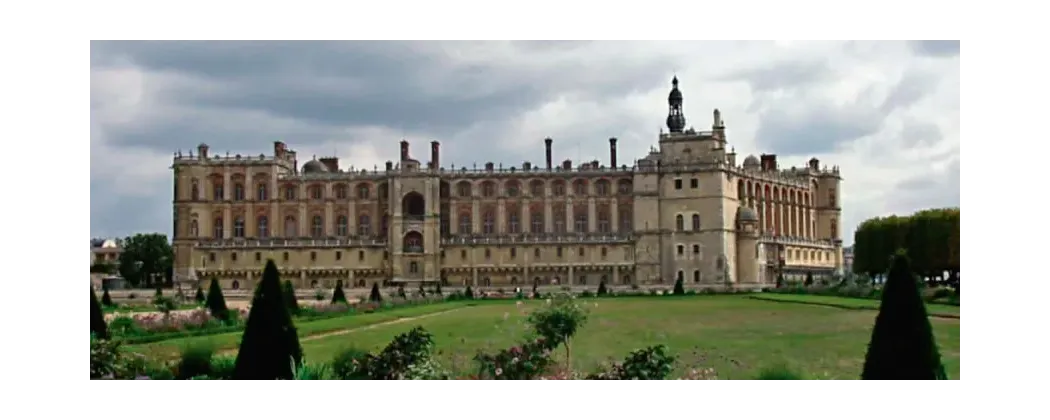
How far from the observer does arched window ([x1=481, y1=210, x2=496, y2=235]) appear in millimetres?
67875

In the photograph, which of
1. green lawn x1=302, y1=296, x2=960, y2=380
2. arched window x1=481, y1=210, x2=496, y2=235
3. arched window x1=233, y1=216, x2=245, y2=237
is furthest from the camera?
arched window x1=481, y1=210, x2=496, y2=235

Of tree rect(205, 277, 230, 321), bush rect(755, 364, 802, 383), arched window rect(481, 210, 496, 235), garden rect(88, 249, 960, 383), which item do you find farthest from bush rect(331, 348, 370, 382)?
arched window rect(481, 210, 496, 235)

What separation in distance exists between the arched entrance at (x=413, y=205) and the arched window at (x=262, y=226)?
26.2 ft

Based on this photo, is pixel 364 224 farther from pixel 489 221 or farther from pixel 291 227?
pixel 489 221

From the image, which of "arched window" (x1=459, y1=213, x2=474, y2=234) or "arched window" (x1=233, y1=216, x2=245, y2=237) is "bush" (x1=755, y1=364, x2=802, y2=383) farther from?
"arched window" (x1=233, y1=216, x2=245, y2=237)

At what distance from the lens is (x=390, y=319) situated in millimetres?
31406

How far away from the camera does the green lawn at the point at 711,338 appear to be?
66.1 ft

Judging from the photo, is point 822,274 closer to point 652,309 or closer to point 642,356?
point 652,309

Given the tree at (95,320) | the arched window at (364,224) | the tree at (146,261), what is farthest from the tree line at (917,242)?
the tree at (146,261)

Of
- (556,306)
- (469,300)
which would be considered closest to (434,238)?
(469,300)

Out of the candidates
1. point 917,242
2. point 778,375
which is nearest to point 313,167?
point 917,242

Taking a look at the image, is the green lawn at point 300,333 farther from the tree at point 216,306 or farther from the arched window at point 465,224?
the arched window at point 465,224

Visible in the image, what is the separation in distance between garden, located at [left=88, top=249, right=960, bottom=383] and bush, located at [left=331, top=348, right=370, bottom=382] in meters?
0.02

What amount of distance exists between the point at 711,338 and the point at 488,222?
148ft
